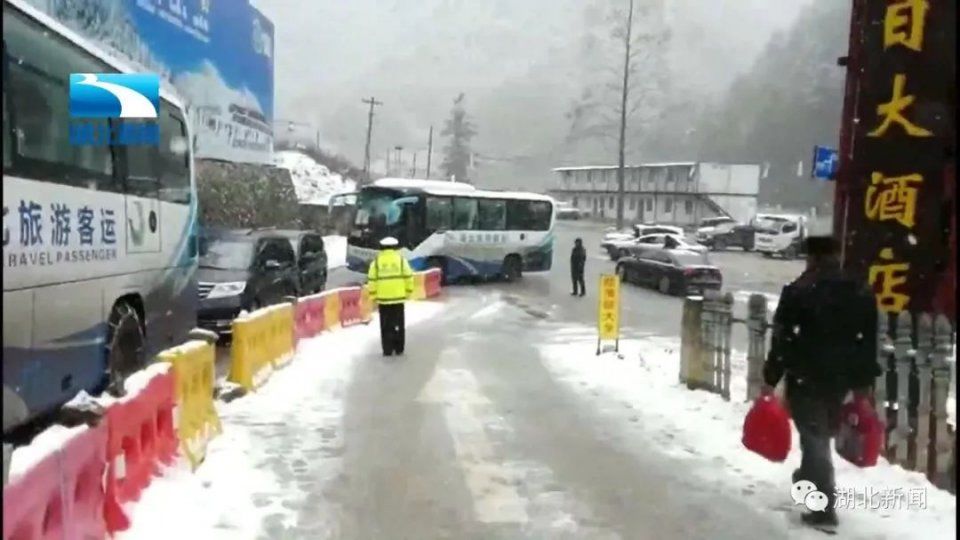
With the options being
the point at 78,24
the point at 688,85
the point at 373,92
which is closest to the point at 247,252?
the point at 78,24

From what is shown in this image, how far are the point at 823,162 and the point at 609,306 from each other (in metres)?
4.59

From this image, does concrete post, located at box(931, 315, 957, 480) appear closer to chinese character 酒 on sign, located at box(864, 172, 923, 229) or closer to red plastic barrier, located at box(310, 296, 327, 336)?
chinese character 酒 on sign, located at box(864, 172, 923, 229)

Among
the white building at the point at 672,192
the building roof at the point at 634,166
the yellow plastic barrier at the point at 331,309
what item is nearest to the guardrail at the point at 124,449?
the yellow plastic barrier at the point at 331,309

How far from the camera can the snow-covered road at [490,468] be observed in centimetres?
586

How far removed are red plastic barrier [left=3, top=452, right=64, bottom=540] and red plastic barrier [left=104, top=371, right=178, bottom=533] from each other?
2.87 ft

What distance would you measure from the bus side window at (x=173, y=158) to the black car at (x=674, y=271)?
19.1 m

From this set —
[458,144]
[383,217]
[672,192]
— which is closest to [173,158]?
[383,217]

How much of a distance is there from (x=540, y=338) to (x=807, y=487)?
11157 mm

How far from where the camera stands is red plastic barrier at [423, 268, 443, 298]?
26.2 m

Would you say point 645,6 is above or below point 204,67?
above

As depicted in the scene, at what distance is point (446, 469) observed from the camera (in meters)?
7.21

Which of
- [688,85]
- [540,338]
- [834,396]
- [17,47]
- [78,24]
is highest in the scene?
[688,85]

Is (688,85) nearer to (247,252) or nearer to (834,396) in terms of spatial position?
(247,252)

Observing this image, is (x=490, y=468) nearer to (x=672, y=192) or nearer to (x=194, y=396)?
(x=194, y=396)
